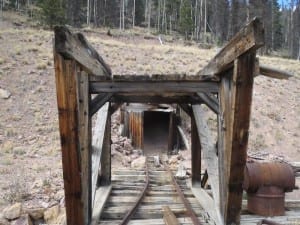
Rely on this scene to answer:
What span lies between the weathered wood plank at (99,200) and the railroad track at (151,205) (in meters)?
0.09

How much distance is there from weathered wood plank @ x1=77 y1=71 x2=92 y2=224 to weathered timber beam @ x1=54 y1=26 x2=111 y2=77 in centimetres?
18

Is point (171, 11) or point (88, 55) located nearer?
point (88, 55)

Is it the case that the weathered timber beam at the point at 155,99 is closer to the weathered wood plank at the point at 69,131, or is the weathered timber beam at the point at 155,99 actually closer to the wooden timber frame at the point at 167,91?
the wooden timber frame at the point at 167,91

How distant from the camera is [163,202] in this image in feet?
22.1

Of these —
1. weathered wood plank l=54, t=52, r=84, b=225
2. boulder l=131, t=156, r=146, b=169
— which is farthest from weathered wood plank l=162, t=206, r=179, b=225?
boulder l=131, t=156, r=146, b=169

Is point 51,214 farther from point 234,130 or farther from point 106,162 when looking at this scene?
point 234,130

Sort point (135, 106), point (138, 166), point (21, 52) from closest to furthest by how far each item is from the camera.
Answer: point (138, 166) → point (135, 106) → point (21, 52)

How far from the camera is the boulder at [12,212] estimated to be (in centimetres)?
692

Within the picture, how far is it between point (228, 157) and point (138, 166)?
728 centimetres

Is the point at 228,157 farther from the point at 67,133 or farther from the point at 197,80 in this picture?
the point at 67,133

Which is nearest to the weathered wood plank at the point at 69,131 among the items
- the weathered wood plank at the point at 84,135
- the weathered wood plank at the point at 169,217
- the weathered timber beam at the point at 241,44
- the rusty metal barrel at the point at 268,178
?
the weathered wood plank at the point at 84,135

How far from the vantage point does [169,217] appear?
5609mm

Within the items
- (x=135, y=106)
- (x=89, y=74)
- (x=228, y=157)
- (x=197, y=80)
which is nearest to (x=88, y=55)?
(x=89, y=74)

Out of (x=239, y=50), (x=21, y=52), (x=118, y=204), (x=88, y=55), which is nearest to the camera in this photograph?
(x=239, y=50)
